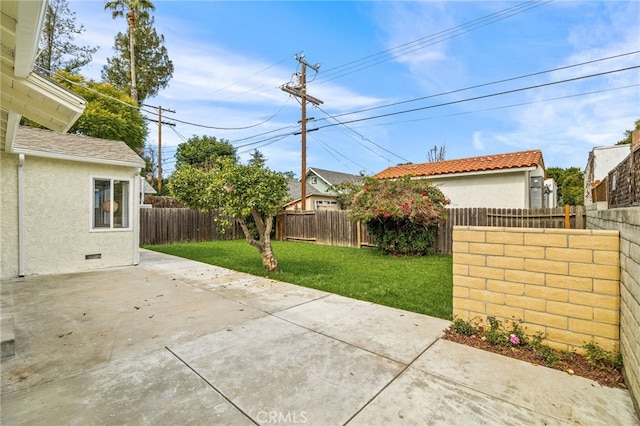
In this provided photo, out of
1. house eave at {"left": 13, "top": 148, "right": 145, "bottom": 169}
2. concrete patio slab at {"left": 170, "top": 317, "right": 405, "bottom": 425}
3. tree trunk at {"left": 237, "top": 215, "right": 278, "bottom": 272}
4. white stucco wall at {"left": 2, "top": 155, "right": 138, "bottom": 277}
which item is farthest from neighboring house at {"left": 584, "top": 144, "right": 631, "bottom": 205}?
white stucco wall at {"left": 2, "top": 155, "right": 138, "bottom": 277}

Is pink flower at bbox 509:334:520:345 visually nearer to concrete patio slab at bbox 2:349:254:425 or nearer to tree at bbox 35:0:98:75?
concrete patio slab at bbox 2:349:254:425

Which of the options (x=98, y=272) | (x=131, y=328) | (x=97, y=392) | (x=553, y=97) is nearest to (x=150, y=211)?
(x=98, y=272)

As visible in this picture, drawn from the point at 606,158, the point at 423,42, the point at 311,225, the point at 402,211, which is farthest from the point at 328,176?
the point at 606,158

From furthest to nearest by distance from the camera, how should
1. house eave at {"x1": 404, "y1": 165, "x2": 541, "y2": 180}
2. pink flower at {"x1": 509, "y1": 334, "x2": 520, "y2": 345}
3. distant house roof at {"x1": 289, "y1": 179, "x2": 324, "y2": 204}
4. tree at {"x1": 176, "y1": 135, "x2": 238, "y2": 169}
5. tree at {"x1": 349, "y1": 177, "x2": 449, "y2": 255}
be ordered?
tree at {"x1": 176, "y1": 135, "x2": 238, "y2": 169} → distant house roof at {"x1": 289, "y1": 179, "x2": 324, "y2": 204} → house eave at {"x1": 404, "y1": 165, "x2": 541, "y2": 180} → tree at {"x1": 349, "y1": 177, "x2": 449, "y2": 255} → pink flower at {"x1": 509, "y1": 334, "x2": 520, "y2": 345}

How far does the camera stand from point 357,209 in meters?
9.55

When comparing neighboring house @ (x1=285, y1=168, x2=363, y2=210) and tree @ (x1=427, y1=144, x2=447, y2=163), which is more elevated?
tree @ (x1=427, y1=144, x2=447, y2=163)

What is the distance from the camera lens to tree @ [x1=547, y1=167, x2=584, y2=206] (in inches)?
992

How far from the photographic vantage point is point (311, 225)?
13.6 m

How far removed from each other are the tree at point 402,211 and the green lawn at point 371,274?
23.7 inches

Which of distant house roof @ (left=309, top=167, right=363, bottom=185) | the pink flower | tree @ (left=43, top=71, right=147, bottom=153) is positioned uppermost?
tree @ (left=43, top=71, right=147, bottom=153)

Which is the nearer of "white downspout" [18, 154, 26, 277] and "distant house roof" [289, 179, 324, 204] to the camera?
"white downspout" [18, 154, 26, 277]

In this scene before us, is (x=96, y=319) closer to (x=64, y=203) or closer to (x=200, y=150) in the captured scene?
(x=64, y=203)

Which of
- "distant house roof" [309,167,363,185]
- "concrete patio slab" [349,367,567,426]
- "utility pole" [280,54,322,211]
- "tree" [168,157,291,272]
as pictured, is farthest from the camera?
"distant house roof" [309,167,363,185]

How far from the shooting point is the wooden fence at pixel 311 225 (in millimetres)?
9023
